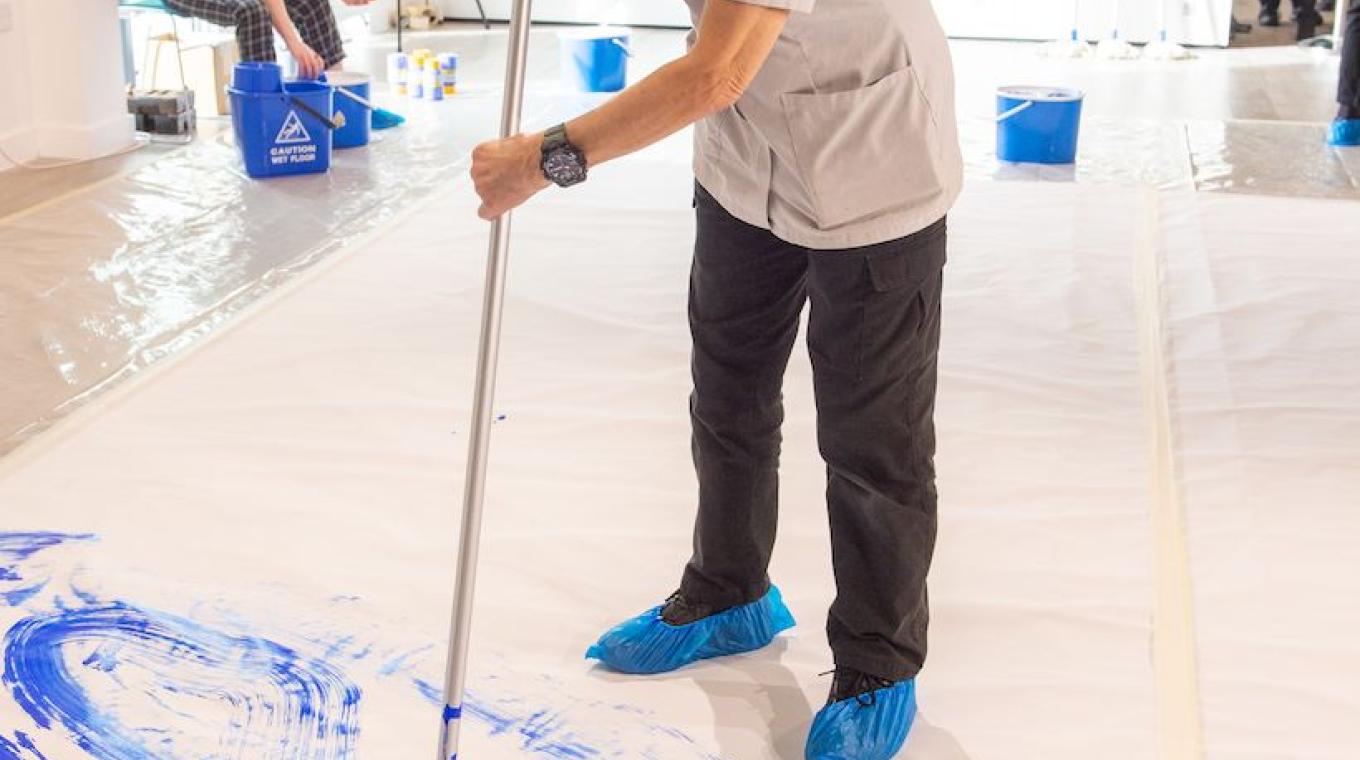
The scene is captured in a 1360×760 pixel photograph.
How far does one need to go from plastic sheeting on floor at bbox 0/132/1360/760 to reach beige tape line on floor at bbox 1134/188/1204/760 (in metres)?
0.01

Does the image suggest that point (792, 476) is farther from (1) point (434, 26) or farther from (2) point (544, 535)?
(1) point (434, 26)

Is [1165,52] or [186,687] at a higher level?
[1165,52]

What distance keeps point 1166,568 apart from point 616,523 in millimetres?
823

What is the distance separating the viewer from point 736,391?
6.25ft

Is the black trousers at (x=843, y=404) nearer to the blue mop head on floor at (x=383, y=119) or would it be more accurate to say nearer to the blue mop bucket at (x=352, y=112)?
the blue mop bucket at (x=352, y=112)

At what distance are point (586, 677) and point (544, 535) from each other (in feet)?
1.37

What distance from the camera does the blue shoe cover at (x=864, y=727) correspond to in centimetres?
181

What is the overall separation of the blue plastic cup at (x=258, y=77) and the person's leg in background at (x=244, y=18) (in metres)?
0.39

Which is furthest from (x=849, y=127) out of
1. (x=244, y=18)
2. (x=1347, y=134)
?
(x=1347, y=134)

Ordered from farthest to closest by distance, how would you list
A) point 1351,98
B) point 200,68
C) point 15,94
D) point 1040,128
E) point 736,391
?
point 200,68 < point 1351,98 < point 1040,128 < point 15,94 < point 736,391

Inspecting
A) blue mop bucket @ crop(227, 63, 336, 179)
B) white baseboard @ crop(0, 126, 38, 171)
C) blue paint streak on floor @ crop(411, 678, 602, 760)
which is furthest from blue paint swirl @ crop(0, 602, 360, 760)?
white baseboard @ crop(0, 126, 38, 171)

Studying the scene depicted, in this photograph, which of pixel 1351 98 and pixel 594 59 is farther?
pixel 594 59

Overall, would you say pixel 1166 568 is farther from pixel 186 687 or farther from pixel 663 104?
pixel 186 687

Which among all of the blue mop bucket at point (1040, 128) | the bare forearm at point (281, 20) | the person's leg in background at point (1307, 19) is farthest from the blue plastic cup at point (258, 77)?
the person's leg in background at point (1307, 19)
